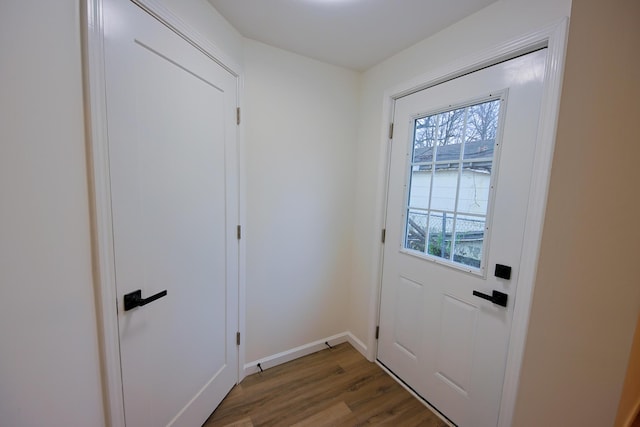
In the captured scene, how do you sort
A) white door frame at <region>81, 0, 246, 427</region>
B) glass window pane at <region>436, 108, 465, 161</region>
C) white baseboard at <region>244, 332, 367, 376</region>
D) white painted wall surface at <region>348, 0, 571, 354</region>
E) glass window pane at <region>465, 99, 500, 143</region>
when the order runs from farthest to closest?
white baseboard at <region>244, 332, 367, 376</region>
glass window pane at <region>436, 108, 465, 161</region>
glass window pane at <region>465, 99, 500, 143</region>
white painted wall surface at <region>348, 0, 571, 354</region>
white door frame at <region>81, 0, 246, 427</region>

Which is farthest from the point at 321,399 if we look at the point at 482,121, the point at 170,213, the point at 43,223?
the point at 482,121

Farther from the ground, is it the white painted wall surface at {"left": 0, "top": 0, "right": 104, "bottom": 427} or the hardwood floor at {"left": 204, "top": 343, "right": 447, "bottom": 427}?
the white painted wall surface at {"left": 0, "top": 0, "right": 104, "bottom": 427}

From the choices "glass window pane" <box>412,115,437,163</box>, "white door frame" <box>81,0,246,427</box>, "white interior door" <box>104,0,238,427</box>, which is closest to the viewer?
"white door frame" <box>81,0,246,427</box>

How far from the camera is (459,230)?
146 cm

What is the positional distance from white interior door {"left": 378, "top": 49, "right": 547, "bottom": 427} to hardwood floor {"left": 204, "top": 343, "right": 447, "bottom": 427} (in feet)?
0.56

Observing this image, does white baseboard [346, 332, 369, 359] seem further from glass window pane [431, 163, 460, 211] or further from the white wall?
glass window pane [431, 163, 460, 211]

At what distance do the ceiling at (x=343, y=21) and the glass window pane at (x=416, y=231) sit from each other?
3.67ft

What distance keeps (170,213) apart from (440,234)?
4.99 ft

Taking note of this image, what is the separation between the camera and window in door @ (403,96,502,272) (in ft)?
4.39

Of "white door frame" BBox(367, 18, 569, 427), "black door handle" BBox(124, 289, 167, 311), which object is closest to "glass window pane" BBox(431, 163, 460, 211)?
"white door frame" BBox(367, 18, 569, 427)

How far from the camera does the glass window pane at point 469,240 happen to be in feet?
4.47

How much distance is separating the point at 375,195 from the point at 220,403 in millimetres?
1793

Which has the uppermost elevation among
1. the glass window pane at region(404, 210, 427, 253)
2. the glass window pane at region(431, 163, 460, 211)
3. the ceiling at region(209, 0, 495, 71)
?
the ceiling at region(209, 0, 495, 71)

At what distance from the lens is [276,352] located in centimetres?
200
